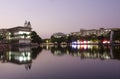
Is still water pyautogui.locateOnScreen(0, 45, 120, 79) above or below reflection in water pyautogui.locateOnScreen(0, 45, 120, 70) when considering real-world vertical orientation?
below

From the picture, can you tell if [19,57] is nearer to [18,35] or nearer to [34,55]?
[34,55]

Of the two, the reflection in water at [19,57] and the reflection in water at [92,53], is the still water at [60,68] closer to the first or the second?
the reflection in water at [19,57]

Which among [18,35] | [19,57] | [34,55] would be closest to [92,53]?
[34,55]

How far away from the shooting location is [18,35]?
9275 centimetres

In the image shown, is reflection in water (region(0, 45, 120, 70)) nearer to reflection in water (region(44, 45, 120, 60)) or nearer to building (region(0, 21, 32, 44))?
reflection in water (region(44, 45, 120, 60))

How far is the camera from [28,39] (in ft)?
291

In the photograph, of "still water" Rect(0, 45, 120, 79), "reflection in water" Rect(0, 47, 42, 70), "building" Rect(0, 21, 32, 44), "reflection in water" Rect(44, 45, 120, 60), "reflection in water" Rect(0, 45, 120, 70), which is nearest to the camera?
"still water" Rect(0, 45, 120, 79)

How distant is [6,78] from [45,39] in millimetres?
137724

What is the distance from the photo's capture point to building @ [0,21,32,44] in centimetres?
8900

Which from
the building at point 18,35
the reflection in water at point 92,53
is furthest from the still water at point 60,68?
the building at point 18,35

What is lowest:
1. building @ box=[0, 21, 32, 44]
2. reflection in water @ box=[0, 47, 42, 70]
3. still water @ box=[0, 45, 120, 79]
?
still water @ box=[0, 45, 120, 79]

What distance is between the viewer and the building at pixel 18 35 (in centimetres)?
8900

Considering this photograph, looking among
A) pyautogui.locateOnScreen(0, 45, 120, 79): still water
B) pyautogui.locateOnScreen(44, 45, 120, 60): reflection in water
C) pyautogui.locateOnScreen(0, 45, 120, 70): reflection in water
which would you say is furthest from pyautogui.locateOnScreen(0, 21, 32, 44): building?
pyautogui.locateOnScreen(0, 45, 120, 79): still water

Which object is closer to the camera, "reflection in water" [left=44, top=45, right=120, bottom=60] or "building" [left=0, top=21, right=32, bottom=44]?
"reflection in water" [left=44, top=45, right=120, bottom=60]
